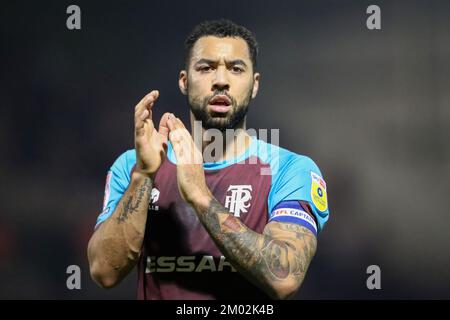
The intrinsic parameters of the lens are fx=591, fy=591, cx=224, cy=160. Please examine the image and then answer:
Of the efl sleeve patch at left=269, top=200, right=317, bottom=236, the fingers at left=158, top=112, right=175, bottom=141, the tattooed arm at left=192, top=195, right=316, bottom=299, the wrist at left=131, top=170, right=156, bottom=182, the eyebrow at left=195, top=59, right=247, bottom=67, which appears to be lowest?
the tattooed arm at left=192, top=195, right=316, bottom=299

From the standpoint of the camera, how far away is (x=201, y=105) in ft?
9.83

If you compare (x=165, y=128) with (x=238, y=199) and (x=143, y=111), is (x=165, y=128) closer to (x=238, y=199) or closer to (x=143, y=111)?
(x=143, y=111)

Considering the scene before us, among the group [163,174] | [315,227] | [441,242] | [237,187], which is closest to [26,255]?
[163,174]

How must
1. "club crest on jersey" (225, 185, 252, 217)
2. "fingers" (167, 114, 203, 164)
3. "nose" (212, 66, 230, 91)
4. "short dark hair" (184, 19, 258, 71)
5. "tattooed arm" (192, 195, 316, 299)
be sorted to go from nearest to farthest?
1. "tattooed arm" (192, 195, 316, 299)
2. "fingers" (167, 114, 203, 164)
3. "club crest on jersey" (225, 185, 252, 217)
4. "nose" (212, 66, 230, 91)
5. "short dark hair" (184, 19, 258, 71)

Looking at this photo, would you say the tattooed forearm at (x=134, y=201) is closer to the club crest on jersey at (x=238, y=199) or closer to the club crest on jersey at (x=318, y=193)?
the club crest on jersey at (x=238, y=199)

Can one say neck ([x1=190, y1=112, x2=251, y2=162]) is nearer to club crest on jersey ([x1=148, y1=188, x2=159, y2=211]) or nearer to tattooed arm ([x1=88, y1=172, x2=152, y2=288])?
club crest on jersey ([x1=148, y1=188, x2=159, y2=211])

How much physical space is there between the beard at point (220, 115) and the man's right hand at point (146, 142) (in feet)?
1.03

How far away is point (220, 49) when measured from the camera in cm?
304

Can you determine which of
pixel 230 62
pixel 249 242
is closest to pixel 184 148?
pixel 249 242

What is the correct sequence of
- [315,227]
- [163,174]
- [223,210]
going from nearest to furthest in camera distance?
[223,210] → [315,227] → [163,174]

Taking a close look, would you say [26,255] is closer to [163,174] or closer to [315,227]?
[163,174]

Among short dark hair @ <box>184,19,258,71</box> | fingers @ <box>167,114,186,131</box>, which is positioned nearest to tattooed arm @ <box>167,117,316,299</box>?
fingers @ <box>167,114,186,131</box>

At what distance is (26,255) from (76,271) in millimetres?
369

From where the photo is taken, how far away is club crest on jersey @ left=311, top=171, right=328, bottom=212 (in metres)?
2.85
